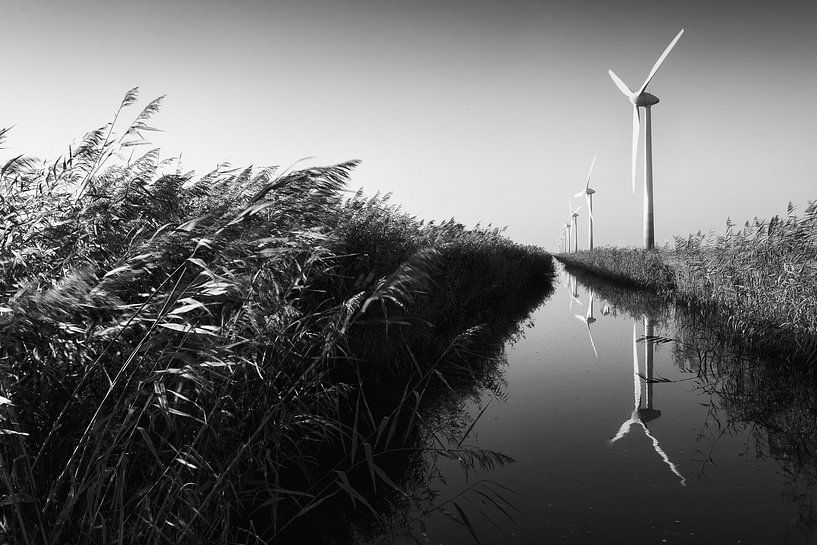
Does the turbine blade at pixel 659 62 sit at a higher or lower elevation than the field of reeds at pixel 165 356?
higher

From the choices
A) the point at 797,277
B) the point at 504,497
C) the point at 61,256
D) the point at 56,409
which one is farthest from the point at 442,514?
the point at 797,277

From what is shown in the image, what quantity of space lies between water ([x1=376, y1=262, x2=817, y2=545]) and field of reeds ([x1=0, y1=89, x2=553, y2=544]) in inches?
19.9

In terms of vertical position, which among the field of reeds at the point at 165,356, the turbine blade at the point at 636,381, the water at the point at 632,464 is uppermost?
the field of reeds at the point at 165,356

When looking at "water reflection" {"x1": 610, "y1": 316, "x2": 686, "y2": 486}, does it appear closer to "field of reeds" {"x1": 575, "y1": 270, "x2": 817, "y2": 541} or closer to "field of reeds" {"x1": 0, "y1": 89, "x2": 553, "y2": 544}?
Answer: "field of reeds" {"x1": 575, "y1": 270, "x2": 817, "y2": 541}

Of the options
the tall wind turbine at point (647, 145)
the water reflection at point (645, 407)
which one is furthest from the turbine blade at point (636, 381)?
the tall wind turbine at point (647, 145)

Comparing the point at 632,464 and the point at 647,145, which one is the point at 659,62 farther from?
the point at 632,464

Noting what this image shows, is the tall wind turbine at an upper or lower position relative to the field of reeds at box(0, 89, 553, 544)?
upper

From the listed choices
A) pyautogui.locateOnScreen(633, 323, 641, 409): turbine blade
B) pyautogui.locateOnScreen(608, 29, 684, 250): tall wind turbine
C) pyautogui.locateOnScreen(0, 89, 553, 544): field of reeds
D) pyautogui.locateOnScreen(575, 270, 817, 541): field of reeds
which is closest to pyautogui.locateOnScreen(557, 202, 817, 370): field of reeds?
pyautogui.locateOnScreen(575, 270, 817, 541): field of reeds

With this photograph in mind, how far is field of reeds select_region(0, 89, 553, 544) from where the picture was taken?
2.68 metres

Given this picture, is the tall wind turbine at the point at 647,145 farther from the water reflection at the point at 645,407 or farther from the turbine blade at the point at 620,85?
the water reflection at the point at 645,407

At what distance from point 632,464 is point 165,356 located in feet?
12.8

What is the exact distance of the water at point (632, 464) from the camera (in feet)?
12.2

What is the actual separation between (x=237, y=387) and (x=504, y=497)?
2.21 meters

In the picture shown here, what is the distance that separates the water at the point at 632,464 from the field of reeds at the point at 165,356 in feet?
1.66
